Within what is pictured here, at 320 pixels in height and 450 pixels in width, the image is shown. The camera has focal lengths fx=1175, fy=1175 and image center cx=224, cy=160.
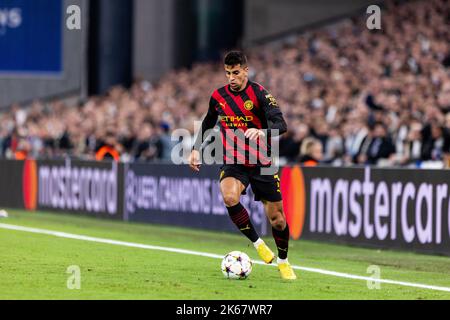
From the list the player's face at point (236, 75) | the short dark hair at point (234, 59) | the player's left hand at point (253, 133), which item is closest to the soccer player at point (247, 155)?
the player's face at point (236, 75)

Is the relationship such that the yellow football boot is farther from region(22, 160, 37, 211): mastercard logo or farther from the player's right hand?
region(22, 160, 37, 211): mastercard logo

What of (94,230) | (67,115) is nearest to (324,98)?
(94,230)

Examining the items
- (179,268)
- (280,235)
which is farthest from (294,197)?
(280,235)

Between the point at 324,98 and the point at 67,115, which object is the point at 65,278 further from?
the point at 67,115

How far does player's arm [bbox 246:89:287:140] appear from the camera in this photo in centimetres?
1197

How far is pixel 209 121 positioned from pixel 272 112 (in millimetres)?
1071

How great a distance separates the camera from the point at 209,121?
1322cm

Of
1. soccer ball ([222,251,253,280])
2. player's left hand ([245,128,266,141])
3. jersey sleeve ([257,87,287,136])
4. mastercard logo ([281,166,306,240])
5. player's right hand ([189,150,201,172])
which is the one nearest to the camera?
player's left hand ([245,128,266,141])

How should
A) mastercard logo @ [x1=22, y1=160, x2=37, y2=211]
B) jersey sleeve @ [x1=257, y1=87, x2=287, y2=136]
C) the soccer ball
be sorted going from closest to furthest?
jersey sleeve @ [x1=257, y1=87, x2=287, y2=136], the soccer ball, mastercard logo @ [x1=22, y1=160, x2=37, y2=211]

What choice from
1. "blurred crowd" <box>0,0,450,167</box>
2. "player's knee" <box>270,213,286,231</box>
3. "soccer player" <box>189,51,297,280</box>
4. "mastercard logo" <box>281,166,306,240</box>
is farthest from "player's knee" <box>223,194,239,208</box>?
"blurred crowd" <box>0,0,450,167</box>

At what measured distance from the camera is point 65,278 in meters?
12.2

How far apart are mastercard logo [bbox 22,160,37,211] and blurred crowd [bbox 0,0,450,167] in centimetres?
155

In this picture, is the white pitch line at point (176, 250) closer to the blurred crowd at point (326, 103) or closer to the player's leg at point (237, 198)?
the player's leg at point (237, 198)

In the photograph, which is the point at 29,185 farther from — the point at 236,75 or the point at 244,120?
the point at 236,75
